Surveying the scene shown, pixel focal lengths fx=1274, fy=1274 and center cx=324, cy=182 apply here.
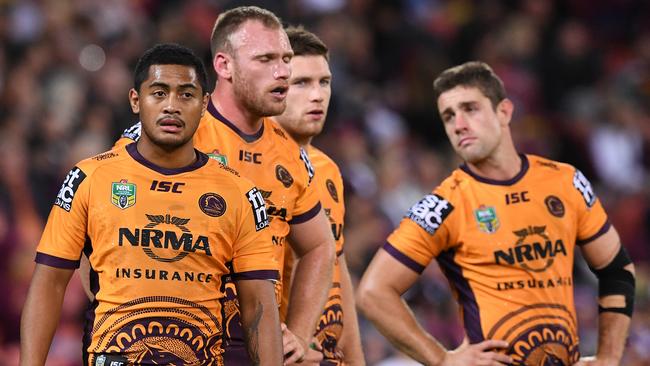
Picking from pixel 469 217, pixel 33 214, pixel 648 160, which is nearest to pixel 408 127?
pixel 648 160

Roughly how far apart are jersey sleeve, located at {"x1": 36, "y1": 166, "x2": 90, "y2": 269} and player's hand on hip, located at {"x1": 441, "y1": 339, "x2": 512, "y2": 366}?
2.38m

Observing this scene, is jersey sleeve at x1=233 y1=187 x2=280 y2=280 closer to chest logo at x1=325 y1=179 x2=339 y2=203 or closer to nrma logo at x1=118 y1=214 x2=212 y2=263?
nrma logo at x1=118 y1=214 x2=212 y2=263

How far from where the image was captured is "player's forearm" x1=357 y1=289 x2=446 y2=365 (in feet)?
22.4

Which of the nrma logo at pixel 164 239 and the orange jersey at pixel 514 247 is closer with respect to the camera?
the nrma logo at pixel 164 239

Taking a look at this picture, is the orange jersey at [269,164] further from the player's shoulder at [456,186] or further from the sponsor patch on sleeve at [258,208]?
the player's shoulder at [456,186]

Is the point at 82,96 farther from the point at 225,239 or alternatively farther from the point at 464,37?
the point at 225,239

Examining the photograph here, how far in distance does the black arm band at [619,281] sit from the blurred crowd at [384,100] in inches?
76.6

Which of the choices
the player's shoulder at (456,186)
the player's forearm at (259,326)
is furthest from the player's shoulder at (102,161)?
the player's shoulder at (456,186)

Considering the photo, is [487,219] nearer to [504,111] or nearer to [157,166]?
[504,111]

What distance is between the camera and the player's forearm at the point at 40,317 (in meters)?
5.06

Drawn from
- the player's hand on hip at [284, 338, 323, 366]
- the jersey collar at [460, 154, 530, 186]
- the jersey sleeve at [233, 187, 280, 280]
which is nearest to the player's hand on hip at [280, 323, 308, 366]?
the player's hand on hip at [284, 338, 323, 366]

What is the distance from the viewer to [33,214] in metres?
10.8

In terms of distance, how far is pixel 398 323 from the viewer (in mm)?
6867

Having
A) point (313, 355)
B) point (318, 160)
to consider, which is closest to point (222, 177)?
point (313, 355)
